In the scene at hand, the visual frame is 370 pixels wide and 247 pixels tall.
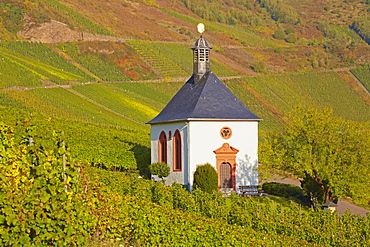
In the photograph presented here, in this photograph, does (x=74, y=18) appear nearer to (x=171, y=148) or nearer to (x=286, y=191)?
(x=171, y=148)

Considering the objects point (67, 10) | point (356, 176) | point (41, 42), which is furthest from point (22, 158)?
point (67, 10)

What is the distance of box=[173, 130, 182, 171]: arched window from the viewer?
125 ft

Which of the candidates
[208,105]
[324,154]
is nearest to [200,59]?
[208,105]

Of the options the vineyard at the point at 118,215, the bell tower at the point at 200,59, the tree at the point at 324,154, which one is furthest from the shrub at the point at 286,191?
the bell tower at the point at 200,59

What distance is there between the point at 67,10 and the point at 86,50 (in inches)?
933

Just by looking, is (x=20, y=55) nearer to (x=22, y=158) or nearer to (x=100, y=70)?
(x=100, y=70)

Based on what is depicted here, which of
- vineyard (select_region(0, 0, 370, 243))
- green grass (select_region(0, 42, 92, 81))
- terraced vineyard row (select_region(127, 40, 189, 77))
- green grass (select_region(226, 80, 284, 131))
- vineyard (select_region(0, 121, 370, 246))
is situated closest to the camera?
vineyard (select_region(0, 121, 370, 246))

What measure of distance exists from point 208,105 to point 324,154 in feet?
27.0

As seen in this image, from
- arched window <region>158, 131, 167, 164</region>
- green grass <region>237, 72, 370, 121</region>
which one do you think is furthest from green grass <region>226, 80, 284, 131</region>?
arched window <region>158, 131, 167, 164</region>

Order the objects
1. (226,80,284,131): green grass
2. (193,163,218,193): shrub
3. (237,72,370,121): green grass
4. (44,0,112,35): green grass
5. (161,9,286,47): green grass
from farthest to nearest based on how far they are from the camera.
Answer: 1. (161,9,286,47): green grass
2. (44,0,112,35): green grass
3. (237,72,370,121): green grass
4. (226,80,284,131): green grass
5. (193,163,218,193): shrub

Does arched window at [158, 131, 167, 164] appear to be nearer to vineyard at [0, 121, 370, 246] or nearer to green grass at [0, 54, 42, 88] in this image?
vineyard at [0, 121, 370, 246]

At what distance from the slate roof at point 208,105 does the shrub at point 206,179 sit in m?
3.04

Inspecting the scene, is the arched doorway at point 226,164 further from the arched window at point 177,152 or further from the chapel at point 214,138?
the arched window at point 177,152

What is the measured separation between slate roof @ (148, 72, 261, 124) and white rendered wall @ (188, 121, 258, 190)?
429 millimetres
